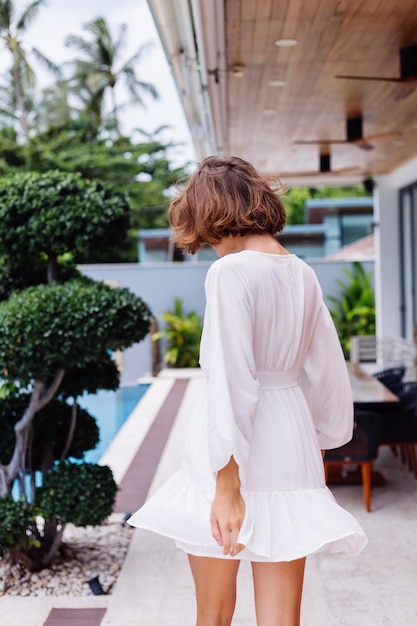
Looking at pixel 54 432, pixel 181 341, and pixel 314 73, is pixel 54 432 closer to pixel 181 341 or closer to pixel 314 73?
pixel 314 73

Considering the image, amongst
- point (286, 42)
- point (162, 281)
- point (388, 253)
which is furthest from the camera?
point (162, 281)

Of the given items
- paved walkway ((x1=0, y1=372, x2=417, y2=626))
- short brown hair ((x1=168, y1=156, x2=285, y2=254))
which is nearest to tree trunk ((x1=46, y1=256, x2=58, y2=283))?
paved walkway ((x1=0, y1=372, x2=417, y2=626))

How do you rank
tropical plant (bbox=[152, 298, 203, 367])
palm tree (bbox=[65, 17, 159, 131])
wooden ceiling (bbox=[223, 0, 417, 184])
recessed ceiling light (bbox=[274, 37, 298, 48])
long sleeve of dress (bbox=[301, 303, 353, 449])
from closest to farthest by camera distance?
1. long sleeve of dress (bbox=[301, 303, 353, 449])
2. wooden ceiling (bbox=[223, 0, 417, 184])
3. recessed ceiling light (bbox=[274, 37, 298, 48])
4. tropical plant (bbox=[152, 298, 203, 367])
5. palm tree (bbox=[65, 17, 159, 131])

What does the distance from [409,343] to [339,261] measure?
5046mm

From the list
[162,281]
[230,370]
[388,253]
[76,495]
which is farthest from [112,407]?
[230,370]

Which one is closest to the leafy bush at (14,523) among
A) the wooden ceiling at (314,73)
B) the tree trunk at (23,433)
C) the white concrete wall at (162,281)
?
the tree trunk at (23,433)

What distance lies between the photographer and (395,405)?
Result: 545 centimetres

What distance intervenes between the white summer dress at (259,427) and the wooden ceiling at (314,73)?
8.82ft

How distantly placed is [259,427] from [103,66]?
1171 inches

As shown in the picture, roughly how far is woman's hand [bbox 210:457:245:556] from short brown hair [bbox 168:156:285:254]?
501 millimetres

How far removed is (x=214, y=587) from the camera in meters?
1.84

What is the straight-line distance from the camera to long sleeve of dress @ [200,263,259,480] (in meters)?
1.64

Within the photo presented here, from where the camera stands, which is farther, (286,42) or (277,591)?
(286,42)

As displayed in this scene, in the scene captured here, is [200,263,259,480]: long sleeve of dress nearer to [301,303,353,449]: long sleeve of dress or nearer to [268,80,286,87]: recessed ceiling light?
[301,303,353,449]: long sleeve of dress
